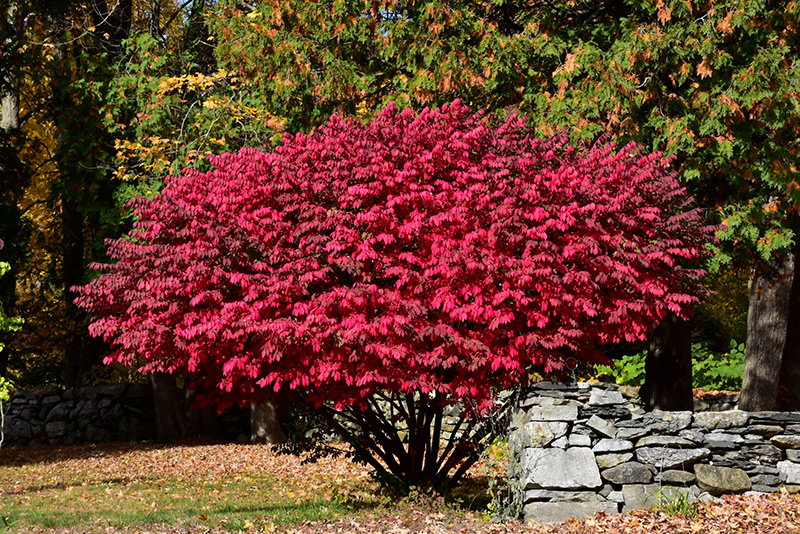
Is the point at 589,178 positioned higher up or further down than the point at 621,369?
higher up

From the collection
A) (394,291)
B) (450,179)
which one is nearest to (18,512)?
(394,291)

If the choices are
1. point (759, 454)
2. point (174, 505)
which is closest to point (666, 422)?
point (759, 454)

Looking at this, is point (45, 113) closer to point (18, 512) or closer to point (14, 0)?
point (14, 0)

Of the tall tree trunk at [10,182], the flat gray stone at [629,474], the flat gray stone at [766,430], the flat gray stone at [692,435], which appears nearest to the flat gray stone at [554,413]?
the flat gray stone at [629,474]

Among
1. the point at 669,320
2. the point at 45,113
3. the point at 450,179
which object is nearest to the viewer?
the point at 450,179

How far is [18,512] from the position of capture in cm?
930

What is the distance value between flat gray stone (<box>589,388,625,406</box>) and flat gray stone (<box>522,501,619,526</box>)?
Answer: 89 cm

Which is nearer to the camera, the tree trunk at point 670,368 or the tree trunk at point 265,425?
the tree trunk at point 670,368

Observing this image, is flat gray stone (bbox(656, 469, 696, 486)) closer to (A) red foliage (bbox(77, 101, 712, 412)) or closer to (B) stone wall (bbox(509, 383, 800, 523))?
(B) stone wall (bbox(509, 383, 800, 523))

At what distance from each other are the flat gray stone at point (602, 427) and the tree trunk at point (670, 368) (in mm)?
3038

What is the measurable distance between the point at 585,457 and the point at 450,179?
2.87 m

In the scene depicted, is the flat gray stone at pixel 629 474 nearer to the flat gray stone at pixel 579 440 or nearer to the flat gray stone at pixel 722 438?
the flat gray stone at pixel 579 440

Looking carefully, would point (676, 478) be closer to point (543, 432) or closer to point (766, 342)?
point (543, 432)

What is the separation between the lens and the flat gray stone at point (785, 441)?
7.61 meters
